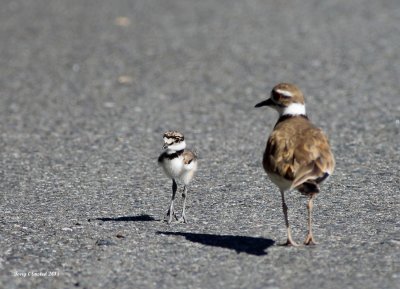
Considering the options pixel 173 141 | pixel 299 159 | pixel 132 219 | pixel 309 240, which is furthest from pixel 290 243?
pixel 132 219

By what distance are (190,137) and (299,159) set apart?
5.47 m

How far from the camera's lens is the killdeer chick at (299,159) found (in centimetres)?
753

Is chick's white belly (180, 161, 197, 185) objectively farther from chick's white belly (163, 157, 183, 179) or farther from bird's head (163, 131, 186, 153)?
bird's head (163, 131, 186, 153)

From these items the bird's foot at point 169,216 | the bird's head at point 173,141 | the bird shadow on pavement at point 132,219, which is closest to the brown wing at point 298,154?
the bird's head at point 173,141

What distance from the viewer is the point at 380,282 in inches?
274

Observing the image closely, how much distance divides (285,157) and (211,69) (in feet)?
32.1

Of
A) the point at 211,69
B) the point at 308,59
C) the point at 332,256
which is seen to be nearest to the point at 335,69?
the point at 308,59

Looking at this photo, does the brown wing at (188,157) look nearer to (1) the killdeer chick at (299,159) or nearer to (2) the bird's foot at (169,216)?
(2) the bird's foot at (169,216)

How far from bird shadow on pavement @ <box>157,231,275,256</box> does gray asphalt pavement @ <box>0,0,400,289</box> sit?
27 mm

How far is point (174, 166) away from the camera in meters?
8.76

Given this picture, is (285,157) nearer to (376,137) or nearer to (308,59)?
(376,137)

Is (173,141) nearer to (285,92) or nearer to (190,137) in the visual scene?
(285,92)

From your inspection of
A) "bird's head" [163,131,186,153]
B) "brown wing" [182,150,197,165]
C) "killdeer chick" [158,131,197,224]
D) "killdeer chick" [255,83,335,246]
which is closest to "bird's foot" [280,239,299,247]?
"killdeer chick" [255,83,335,246]

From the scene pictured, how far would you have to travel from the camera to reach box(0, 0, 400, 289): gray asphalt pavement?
7613 millimetres
